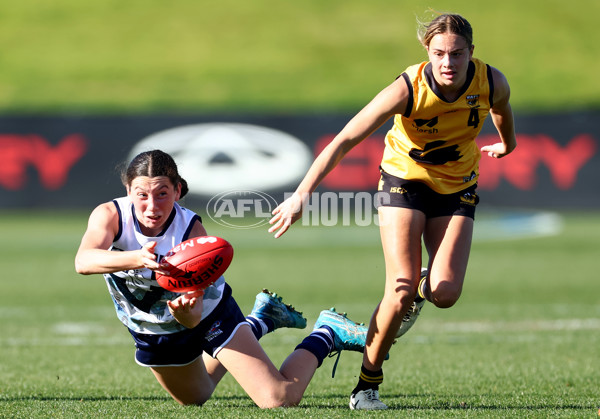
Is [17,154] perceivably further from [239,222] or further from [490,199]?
[490,199]

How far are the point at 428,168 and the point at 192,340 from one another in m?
1.62

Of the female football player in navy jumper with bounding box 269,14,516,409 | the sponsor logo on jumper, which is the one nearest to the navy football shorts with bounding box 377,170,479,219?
the female football player in navy jumper with bounding box 269,14,516,409

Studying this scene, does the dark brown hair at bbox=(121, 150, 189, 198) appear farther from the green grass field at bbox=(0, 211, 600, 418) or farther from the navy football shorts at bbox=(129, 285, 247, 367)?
the green grass field at bbox=(0, 211, 600, 418)

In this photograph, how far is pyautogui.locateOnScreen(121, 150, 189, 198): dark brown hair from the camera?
14.7 feet

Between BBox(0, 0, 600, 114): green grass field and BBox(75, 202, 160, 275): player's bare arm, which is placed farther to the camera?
BBox(0, 0, 600, 114): green grass field

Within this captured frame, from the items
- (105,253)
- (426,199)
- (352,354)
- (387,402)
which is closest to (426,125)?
(426,199)

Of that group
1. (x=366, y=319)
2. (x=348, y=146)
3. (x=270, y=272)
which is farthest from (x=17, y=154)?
(x=348, y=146)

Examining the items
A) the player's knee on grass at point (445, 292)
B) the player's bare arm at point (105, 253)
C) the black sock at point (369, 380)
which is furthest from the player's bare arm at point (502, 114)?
the player's bare arm at point (105, 253)

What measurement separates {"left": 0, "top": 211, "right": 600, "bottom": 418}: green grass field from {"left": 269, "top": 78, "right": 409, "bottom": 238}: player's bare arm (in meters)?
1.06

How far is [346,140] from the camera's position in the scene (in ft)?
15.3

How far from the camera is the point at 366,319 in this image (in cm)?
848

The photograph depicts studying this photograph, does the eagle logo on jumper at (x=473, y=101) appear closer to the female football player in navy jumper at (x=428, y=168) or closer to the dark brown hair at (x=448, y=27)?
the female football player in navy jumper at (x=428, y=168)

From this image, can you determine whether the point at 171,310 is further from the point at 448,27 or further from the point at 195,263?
the point at 448,27

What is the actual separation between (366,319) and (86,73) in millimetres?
23618
